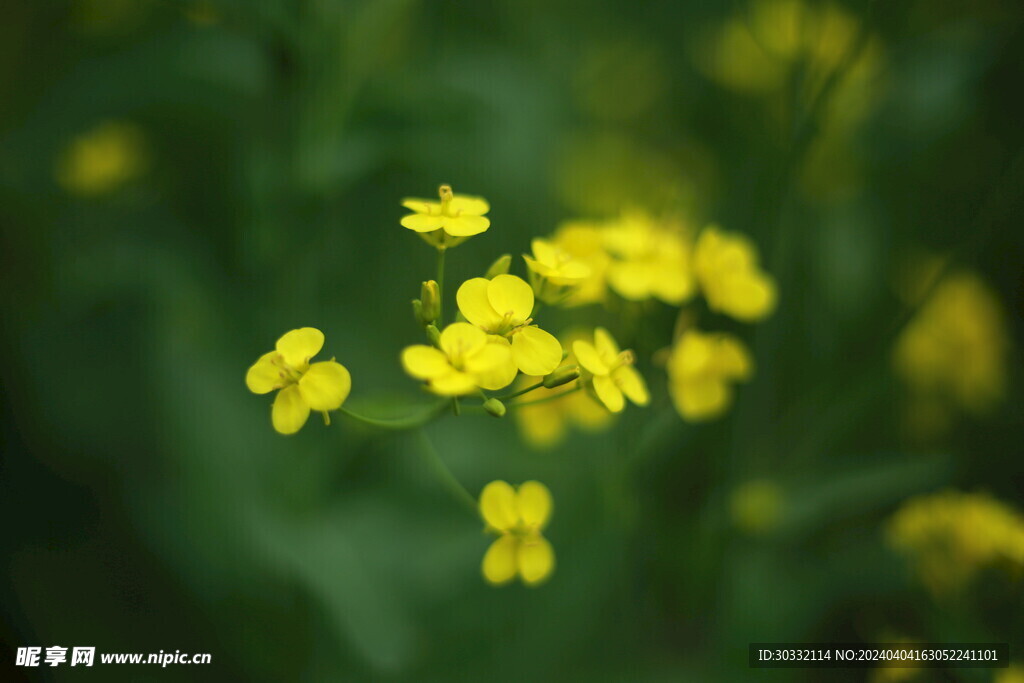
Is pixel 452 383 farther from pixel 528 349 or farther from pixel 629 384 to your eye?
pixel 629 384

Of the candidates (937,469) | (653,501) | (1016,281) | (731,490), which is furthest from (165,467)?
(1016,281)

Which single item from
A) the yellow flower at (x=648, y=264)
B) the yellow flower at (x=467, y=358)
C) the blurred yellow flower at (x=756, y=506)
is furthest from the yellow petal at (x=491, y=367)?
the blurred yellow flower at (x=756, y=506)

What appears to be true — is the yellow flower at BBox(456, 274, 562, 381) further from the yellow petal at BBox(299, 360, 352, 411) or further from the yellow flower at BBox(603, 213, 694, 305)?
the yellow flower at BBox(603, 213, 694, 305)

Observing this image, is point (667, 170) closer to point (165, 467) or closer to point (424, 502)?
point (424, 502)

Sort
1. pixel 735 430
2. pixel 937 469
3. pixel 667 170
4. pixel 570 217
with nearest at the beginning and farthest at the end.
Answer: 1. pixel 937 469
2. pixel 735 430
3. pixel 570 217
4. pixel 667 170

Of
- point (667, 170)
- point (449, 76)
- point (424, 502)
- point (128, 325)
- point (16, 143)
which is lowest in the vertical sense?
point (424, 502)
